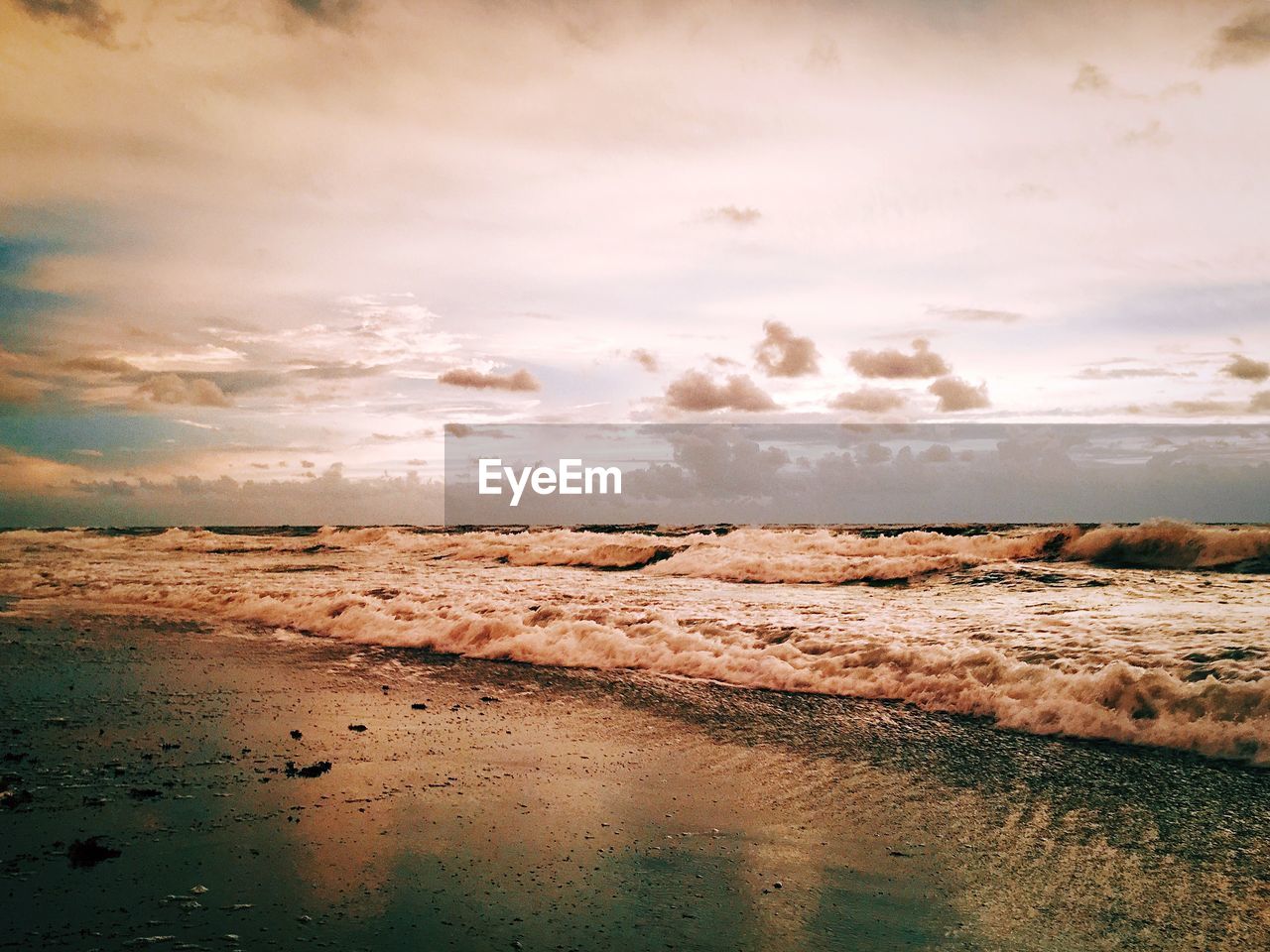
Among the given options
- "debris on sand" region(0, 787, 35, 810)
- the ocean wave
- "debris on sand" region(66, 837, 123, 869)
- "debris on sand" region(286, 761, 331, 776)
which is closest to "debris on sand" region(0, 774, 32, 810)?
"debris on sand" region(0, 787, 35, 810)

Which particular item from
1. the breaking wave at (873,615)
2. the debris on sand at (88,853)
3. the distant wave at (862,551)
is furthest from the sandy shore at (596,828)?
the distant wave at (862,551)

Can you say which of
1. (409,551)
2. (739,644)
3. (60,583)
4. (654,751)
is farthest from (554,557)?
(654,751)

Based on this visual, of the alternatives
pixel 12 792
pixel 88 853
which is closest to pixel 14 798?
pixel 12 792

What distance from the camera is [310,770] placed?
6871mm

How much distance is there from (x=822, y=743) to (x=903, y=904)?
3.28 metres

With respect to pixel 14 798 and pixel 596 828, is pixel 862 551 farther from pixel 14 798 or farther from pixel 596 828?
pixel 14 798

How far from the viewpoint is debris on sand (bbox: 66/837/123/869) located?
4941 millimetres

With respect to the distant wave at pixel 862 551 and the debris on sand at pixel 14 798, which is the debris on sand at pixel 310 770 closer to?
the debris on sand at pixel 14 798

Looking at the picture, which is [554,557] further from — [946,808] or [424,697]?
[946,808]

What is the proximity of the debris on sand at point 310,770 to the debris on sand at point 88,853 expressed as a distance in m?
1.71

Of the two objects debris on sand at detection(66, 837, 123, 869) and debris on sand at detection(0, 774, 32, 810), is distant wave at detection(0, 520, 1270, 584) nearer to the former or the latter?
debris on sand at detection(0, 774, 32, 810)

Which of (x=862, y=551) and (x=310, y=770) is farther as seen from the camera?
(x=862, y=551)

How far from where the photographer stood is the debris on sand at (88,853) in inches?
195

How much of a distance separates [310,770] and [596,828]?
9.63ft
